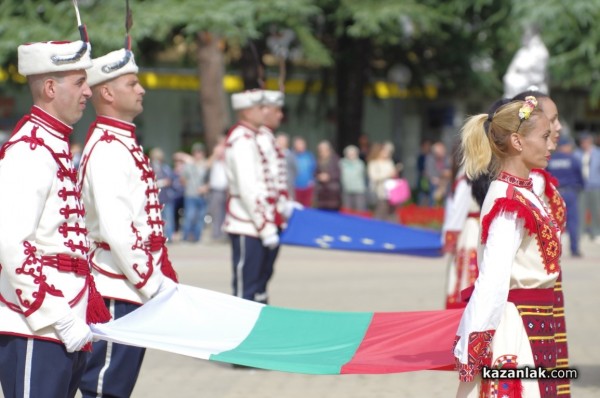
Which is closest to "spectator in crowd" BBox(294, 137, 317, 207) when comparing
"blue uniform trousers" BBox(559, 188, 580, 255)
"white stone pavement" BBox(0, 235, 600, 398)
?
"white stone pavement" BBox(0, 235, 600, 398)

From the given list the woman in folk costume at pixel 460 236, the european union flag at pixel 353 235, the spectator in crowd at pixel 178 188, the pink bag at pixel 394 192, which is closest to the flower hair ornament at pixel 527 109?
the woman in folk costume at pixel 460 236

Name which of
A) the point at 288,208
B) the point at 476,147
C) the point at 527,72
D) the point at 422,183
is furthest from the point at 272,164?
the point at 422,183

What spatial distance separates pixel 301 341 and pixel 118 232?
1.00 m

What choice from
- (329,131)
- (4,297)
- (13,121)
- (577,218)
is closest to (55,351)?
(4,297)

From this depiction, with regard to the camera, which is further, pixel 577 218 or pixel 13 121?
pixel 13 121

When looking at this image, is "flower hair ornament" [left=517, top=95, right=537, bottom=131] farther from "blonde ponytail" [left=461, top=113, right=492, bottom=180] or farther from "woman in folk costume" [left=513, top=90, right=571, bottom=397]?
"woman in folk costume" [left=513, top=90, right=571, bottom=397]

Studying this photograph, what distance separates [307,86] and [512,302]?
91.6 ft

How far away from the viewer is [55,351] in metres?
4.87

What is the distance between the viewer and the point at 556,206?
20.7ft

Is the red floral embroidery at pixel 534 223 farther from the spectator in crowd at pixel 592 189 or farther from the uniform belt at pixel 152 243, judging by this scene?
the spectator in crowd at pixel 592 189

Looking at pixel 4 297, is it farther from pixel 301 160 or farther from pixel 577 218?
pixel 301 160

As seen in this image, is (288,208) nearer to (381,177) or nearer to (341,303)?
(341,303)

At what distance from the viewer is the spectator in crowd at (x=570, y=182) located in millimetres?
18844

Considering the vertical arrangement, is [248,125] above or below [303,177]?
above
